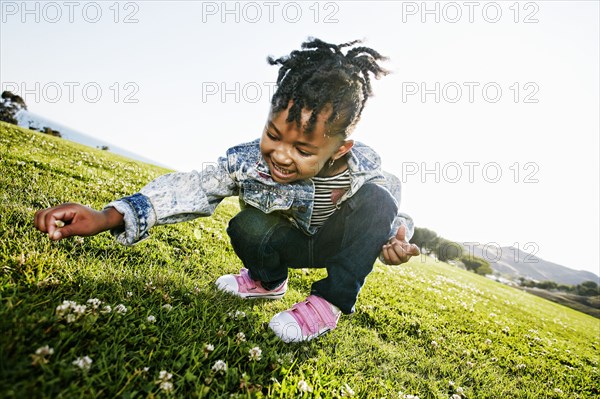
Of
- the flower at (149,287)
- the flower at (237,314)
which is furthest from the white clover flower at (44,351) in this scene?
the flower at (237,314)

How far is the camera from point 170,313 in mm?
2518

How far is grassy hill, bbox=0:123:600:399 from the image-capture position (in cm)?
173

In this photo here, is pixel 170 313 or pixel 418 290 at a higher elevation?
pixel 170 313

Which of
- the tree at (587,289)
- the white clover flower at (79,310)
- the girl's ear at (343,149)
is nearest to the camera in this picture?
the white clover flower at (79,310)

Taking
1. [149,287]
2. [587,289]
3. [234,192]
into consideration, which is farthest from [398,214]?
[587,289]

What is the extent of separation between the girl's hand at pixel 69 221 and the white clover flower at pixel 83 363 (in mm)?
710

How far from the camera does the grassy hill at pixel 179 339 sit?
1.73 m

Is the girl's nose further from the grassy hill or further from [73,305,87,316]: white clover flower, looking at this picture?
[73,305,87,316]: white clover flower

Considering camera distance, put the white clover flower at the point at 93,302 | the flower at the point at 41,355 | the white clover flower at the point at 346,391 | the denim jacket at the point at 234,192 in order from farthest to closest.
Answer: the denim jacket at the point at 234,192 < the white clover flower at the point at 346,391 < the white clover flower at the point at 93,302 < the flower at the point at 41,355

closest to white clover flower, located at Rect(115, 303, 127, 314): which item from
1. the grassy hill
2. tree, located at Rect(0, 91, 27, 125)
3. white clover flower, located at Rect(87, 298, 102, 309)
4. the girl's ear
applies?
the grassy hill

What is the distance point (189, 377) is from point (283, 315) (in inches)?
45.2

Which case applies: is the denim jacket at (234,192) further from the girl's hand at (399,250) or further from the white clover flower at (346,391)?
the white clover flower at (346,391)

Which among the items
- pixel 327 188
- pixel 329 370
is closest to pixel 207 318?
pixel 329 370

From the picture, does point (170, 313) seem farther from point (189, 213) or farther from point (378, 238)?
point (378, 238)
